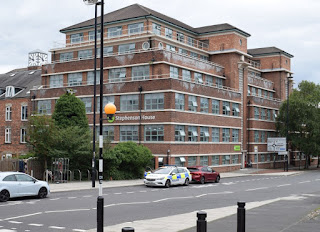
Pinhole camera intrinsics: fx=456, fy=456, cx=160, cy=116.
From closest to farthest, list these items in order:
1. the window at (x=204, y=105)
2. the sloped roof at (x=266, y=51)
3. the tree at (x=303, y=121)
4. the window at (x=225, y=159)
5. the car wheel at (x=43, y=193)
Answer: the car wheel at (x=43, y=193)
the window at (x=204, y=105)
the window at (x=225, y=159)
the tree at (x=303, y=121)
the sloped roof at (x=266, y=51)

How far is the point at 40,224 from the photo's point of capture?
1326 cm

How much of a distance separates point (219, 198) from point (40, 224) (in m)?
11.3

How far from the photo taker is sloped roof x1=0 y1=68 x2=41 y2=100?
199 ft

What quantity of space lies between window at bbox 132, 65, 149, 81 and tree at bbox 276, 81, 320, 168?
74.8ft

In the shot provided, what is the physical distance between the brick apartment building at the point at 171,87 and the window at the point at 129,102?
10cm

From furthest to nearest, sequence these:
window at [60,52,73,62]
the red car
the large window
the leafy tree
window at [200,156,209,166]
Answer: window at [60,52,73,62] → the large window → window at [200,156,209,166] → the leafy tree → the red car

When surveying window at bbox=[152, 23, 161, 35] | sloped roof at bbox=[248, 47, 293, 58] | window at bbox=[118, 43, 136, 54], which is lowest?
window at bbox=[118, 43, 136, 54]

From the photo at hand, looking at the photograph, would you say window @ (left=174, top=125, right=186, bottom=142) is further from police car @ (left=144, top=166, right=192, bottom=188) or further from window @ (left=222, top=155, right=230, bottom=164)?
police car @ (left=144, top=166, right=192, bottom=188)

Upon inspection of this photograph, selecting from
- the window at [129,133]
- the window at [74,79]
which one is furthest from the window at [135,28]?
the window at [129,133]

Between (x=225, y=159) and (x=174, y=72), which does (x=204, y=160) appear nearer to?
(x=225, y=159)

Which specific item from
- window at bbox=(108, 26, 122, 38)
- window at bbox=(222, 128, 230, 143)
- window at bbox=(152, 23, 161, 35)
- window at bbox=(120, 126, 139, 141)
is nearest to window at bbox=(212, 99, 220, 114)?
window at bbox=(222, 128, 230, 143)

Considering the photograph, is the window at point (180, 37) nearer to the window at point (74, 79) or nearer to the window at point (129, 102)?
the window at point (74, 79)

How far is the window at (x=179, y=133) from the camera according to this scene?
45.2 metres

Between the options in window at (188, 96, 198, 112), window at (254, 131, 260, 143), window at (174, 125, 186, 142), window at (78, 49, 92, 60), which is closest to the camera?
window at (174, 125, 186, 142)
